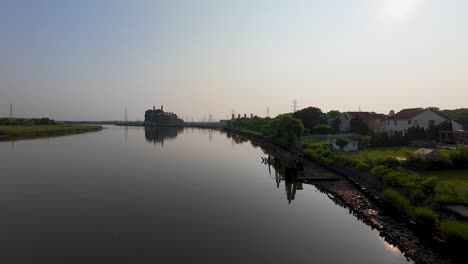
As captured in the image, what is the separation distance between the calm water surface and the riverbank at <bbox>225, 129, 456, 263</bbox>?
2.62 feet

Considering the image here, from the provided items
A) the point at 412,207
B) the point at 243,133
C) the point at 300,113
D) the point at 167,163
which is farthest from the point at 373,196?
the point at 243,133

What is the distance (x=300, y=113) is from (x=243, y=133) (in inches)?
1817

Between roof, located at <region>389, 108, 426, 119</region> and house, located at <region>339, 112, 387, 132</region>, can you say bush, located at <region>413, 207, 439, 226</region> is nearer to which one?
roof, located at <region>389, 108, 426, 119</region>

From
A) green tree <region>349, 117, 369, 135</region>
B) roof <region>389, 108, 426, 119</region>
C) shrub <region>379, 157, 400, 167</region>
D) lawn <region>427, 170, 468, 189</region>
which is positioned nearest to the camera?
lawn <region>427, 170, 468, 189</region>

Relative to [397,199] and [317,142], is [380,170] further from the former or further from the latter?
[317,142]

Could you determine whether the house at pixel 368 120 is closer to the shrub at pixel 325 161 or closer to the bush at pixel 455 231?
Answer: the shrub at pixel 325 161

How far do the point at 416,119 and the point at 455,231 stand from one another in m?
46.3

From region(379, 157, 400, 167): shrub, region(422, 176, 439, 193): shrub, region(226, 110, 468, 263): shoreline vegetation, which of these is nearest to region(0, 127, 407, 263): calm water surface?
region(226, 110, 468, 263): shoreline vegetation

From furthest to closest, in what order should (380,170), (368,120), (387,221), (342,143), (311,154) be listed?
(368,120) < (311,154) < (342,143) < (380,170) < (387,221)

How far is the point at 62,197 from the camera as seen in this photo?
95.9 feet

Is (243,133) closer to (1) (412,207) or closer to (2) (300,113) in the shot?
(2) (300,113)

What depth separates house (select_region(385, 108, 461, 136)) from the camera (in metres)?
55.7

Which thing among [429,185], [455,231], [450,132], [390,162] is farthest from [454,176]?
[450,132]

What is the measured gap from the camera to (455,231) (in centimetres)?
1612
